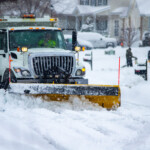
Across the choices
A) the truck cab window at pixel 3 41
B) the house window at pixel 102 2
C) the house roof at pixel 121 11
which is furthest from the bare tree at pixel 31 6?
the house window at pixel 102 2

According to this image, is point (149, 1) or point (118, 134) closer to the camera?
point (118, 134)

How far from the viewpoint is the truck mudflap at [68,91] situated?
7.39 meters

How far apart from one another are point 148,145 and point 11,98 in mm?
3668

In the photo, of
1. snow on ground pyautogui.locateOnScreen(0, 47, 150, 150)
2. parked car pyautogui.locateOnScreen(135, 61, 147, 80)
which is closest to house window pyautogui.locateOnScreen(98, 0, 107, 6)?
parked car pyautogui.locateOnScreen(135, 61, 147, 80)

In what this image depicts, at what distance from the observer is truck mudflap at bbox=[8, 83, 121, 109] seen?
24.3ft

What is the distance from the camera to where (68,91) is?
7438mm

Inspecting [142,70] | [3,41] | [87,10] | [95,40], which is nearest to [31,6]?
[142,70]

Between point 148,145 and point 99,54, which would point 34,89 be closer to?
point 148,145

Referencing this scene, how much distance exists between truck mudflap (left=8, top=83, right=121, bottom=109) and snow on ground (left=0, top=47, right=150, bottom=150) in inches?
7.7

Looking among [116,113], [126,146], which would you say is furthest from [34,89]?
[126,146]

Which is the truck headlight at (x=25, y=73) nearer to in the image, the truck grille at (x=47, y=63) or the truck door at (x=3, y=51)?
the truck grille at (x=47, y=63)

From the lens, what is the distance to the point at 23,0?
72.7ft

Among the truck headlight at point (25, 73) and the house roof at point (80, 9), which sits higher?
the house roof at point (80, 9)

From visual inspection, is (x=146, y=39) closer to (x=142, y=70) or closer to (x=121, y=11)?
(x=121, y=11)
